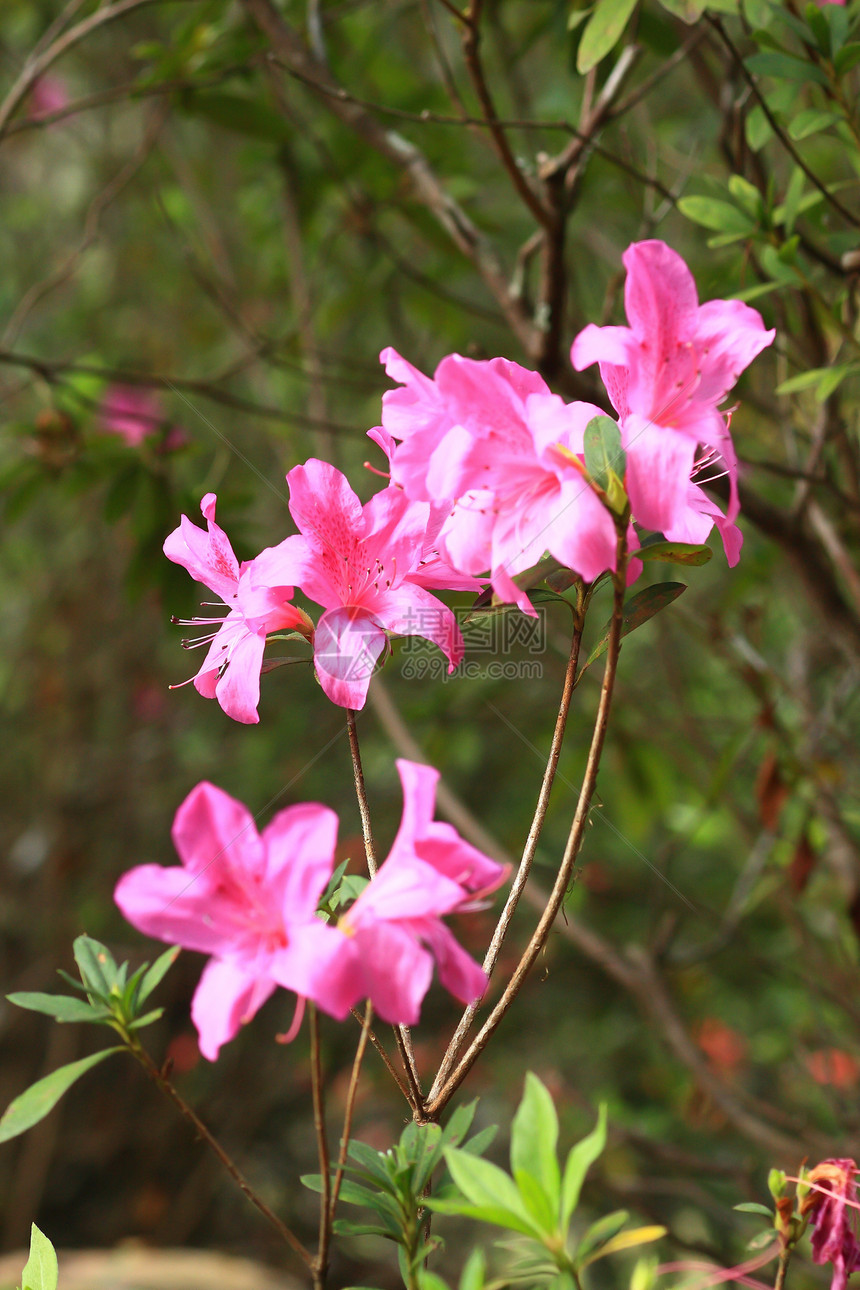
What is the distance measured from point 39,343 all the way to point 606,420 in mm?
2375

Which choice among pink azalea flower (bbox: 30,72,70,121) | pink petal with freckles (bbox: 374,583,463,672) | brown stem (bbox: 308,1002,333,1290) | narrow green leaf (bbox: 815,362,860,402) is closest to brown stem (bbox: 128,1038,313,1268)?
brown stem (bbox: 308,1002,333,1290)

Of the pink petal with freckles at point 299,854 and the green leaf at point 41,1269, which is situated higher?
the pink petal with freckles at point 299,854

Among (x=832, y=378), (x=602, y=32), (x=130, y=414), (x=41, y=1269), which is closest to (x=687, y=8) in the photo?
(x=602, y=32)

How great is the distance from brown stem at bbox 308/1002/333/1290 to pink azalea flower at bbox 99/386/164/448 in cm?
99

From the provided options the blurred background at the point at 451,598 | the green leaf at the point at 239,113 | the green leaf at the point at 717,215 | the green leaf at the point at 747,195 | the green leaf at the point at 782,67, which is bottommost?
the blurred background at the point at 451,598

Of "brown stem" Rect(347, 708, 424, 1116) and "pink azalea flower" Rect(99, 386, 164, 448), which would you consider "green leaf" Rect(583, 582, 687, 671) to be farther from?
"pink azalea flower" Rect(99, 386, 164, 448)

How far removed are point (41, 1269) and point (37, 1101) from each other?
0.10 m

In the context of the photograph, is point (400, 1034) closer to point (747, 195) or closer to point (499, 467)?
point (499, 467)

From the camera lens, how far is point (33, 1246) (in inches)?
18.5

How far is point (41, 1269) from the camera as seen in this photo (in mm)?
454

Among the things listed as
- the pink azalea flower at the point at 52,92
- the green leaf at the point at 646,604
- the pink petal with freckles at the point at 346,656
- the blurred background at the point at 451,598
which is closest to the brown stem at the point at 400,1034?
the pink petal with freckles at the point at 346,656

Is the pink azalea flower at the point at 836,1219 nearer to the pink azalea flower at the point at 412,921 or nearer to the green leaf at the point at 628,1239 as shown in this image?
the green leaf at the point at 628,1239

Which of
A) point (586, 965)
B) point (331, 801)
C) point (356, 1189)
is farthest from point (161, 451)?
point (586, 965)

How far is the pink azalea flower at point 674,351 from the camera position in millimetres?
437
